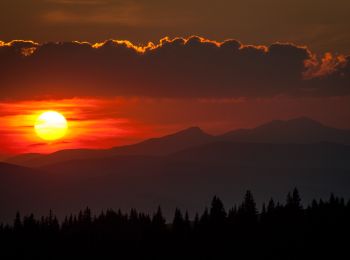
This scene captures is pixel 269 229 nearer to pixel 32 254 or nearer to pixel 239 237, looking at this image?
pixel 239 237

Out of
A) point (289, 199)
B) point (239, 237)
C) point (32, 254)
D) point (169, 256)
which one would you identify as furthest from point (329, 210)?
point (32, 254)

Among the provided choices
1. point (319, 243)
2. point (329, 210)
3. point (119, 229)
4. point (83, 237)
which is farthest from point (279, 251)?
point (119, 229)

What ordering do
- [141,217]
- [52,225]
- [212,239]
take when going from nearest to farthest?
1. [212,239]
2. [52,225]
3. [141,217]

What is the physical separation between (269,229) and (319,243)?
31.3ft

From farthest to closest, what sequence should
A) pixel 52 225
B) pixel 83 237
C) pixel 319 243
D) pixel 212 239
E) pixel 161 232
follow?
pixel 52 225 → pixel 83 237 → pixel 161 232 → pixel 212 239 → pixel 319 243

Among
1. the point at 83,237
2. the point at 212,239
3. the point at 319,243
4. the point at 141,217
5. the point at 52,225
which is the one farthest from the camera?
the point at 141,217

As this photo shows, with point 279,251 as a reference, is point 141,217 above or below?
above

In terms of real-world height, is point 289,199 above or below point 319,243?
above

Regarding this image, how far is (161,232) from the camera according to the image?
433ft

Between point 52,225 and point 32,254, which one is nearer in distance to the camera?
point 32,254

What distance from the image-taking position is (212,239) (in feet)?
396

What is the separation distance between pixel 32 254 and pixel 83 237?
11.4m

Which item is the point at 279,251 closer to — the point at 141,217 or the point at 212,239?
the point at 212,239

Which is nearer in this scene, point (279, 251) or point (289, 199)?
point (279, 251)
